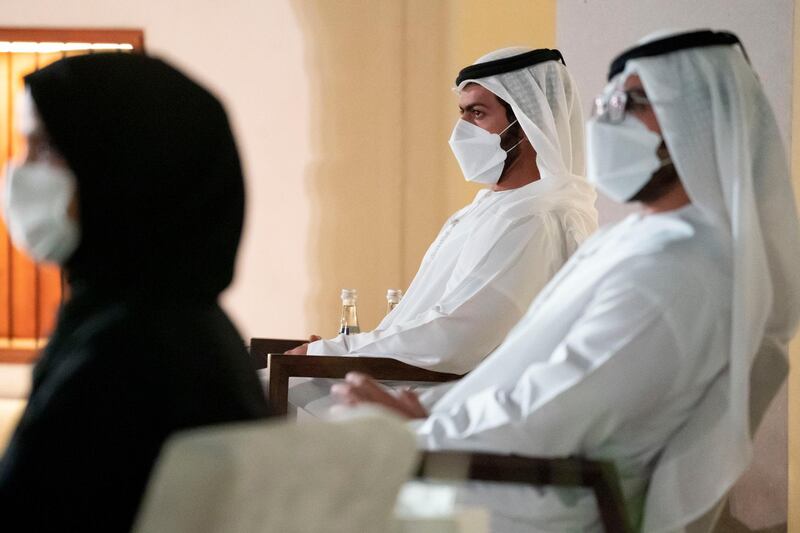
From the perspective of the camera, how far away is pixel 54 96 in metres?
1.23

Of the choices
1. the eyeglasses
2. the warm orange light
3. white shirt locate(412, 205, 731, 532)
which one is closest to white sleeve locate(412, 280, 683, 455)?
white shirt locate(412, 205, 731, 532)

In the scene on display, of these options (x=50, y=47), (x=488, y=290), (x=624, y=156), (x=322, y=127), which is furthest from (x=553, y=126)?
(x=50, y=47)

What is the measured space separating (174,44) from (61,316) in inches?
196

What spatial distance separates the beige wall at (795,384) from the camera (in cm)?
324

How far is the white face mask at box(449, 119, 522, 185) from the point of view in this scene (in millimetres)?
3508

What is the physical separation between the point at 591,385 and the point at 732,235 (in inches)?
16.4

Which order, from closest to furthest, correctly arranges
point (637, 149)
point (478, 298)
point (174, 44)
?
1. point (637, 149)
2. point (478, 298)
3. point (174, 44)

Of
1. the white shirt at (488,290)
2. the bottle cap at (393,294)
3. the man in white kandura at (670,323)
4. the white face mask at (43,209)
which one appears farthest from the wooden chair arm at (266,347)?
the white face mask at (43,209)

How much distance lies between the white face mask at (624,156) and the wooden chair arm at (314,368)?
985mm

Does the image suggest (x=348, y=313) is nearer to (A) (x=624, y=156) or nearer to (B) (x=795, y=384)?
(B) (x=795, y=384)

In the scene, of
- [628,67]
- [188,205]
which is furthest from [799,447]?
[188,205]

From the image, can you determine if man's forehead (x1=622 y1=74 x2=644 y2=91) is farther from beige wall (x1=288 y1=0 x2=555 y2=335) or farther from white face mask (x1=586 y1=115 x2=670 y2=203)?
beige wall (x1=288 y1=0 x2=555 y2=335)

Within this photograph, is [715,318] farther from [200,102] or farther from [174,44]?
[174,44]

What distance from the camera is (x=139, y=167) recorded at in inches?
46.3
